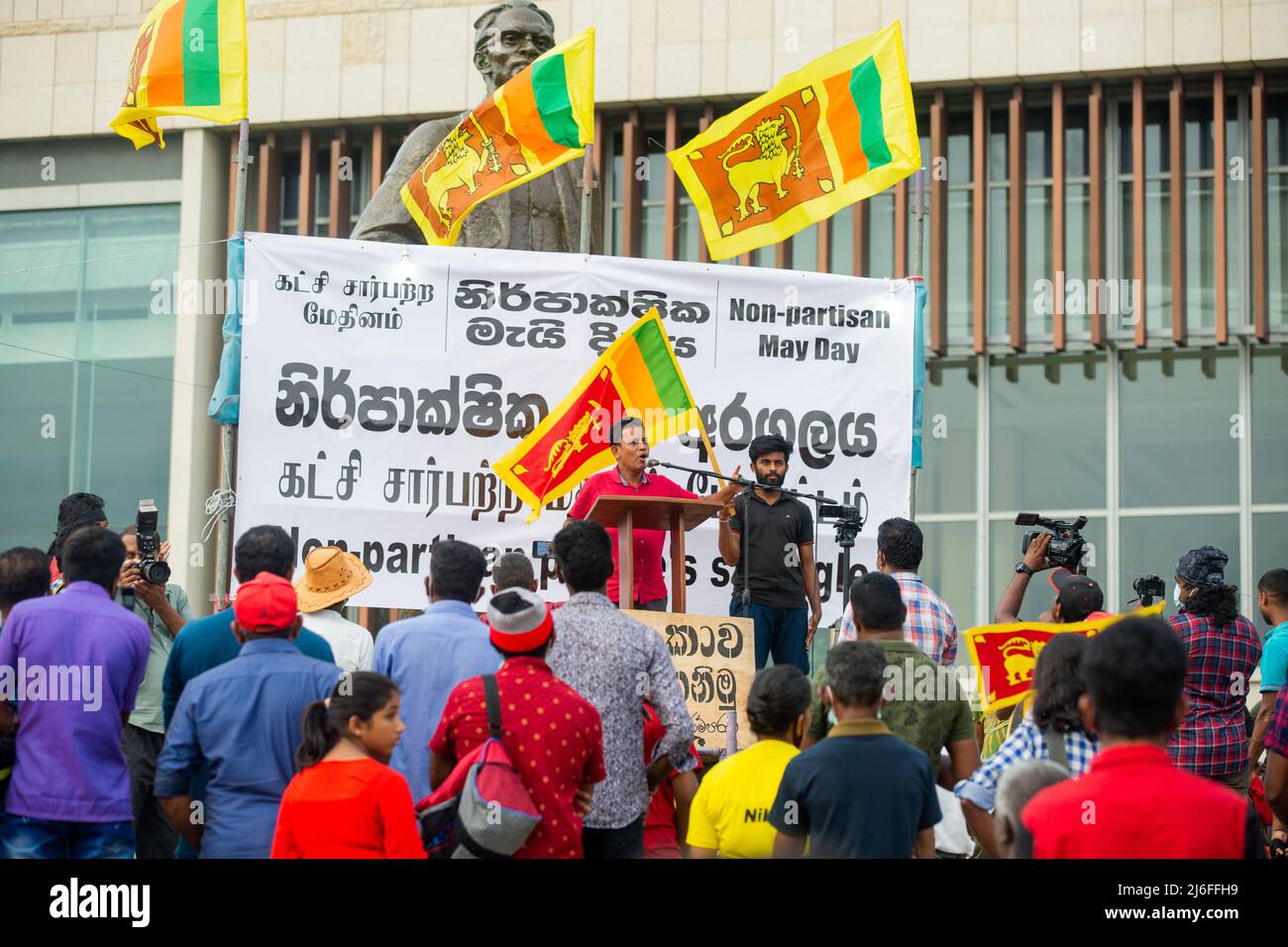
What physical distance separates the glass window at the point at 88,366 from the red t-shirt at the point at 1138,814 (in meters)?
17.0

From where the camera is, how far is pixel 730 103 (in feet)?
63.4

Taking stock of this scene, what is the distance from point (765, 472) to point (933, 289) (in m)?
9.76

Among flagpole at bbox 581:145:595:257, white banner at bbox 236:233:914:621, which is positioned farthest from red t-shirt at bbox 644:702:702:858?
flagpole at bbox 581:145:595:257

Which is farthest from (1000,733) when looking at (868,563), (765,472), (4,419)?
(4,419)

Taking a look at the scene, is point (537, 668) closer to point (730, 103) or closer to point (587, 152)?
point (587, 152)

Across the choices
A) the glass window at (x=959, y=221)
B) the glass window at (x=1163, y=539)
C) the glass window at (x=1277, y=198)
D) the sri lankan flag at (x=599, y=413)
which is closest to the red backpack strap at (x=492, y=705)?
the sri lankan flag at (x=599, y=413)

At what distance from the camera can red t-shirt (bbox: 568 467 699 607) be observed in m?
9.19

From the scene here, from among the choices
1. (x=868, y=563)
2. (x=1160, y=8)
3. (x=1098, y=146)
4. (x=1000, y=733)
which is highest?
(x=1160, y=8)

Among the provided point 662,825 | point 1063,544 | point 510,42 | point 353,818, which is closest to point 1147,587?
point 1063,544

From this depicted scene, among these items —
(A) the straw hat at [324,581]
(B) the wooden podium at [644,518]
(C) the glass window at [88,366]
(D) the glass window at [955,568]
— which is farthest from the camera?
(C) the glass window at [88,366]

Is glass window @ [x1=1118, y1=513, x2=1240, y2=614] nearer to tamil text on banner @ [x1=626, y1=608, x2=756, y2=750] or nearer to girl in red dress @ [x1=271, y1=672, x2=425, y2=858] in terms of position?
tamil text on banner @ [x1=626, y1=608, x2=756, y2=750]

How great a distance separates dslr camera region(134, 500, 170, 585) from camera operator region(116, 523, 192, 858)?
1.2 inches

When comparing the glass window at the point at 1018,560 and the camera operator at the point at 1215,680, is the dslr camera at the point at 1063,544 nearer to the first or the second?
the camera operator at the point at 1215,680

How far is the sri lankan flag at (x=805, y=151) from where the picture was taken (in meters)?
10.7
